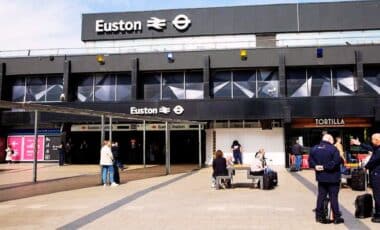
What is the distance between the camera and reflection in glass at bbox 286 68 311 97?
1153 inches

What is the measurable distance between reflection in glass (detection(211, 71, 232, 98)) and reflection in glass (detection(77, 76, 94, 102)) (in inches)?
315

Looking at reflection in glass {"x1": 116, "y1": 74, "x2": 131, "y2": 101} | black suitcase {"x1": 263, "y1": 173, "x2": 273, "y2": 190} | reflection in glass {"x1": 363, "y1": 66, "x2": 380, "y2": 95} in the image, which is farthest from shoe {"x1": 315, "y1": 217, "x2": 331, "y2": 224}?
reflection in glass {"x1": 116, "y1": 74, "x2": 131, "y2": 101}

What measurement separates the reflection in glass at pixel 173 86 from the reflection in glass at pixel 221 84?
6.68ft

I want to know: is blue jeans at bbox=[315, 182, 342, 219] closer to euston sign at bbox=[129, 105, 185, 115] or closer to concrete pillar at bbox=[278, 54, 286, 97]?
euston sign at bbox=[129, 105, 185, 115]

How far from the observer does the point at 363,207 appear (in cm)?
922

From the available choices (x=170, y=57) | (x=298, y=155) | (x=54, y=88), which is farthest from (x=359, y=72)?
(x=54, y=88)

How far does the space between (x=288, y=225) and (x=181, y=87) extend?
2224cm

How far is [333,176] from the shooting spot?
8.59 meters

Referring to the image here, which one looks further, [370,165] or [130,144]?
[130,144]

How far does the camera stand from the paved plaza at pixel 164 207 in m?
8.73

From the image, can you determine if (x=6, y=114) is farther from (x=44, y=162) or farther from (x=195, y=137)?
(x=195, y=137)

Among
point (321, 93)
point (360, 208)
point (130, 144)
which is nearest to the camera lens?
point (360, 208)

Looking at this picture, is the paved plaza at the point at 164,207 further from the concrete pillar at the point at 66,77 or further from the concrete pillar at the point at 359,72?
the concrete pillar at the point at 66,77

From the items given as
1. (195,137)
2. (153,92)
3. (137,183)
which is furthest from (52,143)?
(137,183)
